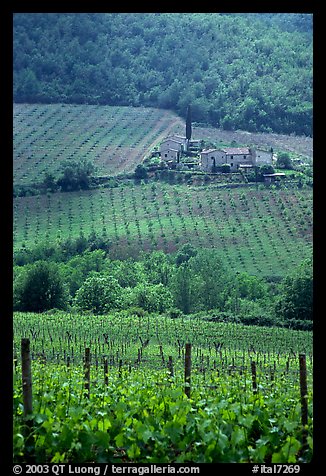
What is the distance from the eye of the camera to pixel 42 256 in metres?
53.4

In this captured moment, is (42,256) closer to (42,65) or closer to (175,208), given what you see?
(175,208)

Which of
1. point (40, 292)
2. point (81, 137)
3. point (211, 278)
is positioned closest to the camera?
point (40, 292)

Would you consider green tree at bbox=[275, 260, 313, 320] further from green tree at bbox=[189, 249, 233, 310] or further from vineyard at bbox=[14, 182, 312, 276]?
vineyard at bbox=[14, 182, 312, 276]

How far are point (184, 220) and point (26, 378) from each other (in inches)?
2113

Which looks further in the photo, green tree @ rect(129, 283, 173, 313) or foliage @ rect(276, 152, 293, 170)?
foliage @ rect(276, 152, 293, 170)

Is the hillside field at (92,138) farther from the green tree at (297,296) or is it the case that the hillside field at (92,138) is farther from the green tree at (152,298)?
the green tree at (152,298)

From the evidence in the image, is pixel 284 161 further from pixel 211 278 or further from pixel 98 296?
pixel 98 296

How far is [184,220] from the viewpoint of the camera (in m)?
58.3

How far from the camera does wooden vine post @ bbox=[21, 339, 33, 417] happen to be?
15.6 ft

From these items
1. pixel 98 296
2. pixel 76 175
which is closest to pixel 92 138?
pixel 76 175

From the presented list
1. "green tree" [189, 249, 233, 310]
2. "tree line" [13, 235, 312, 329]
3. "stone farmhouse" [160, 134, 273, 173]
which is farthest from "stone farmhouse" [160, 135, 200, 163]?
"tree line" [13, 235, 312, 329]

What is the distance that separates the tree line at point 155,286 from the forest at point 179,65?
1026cm

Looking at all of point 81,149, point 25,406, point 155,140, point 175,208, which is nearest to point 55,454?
point 25,406

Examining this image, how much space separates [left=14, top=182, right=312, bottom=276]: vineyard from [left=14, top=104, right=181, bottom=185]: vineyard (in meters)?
2.63
